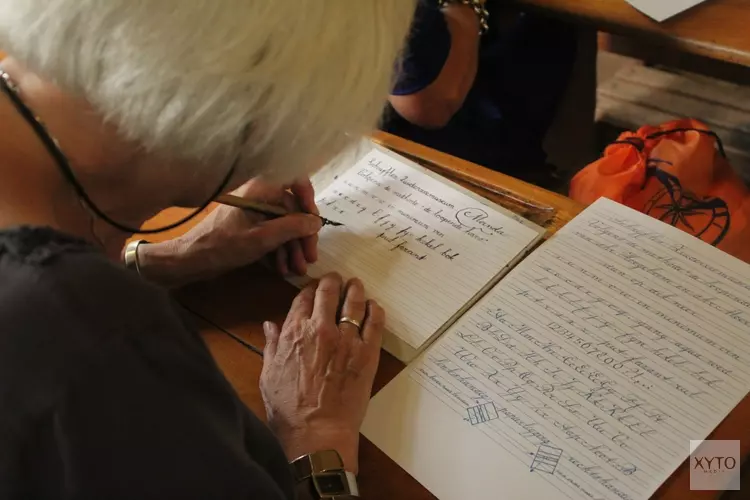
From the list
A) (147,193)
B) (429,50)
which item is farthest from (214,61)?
(429,50)

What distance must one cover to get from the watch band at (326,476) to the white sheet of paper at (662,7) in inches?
30.3

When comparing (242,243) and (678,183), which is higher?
(242,243)

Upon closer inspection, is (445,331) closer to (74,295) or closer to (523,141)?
(74,295)

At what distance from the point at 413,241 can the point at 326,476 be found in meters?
0.32

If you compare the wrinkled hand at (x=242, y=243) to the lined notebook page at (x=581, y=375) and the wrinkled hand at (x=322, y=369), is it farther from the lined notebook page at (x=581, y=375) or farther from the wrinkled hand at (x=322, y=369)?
the lined notebook page at (x=581, y=375)

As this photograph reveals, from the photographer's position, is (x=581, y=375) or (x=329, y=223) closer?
(x=581, y=375)

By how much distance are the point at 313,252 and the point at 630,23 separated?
0.58 m

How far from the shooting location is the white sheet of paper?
103 centimetres

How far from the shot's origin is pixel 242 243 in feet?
2.94

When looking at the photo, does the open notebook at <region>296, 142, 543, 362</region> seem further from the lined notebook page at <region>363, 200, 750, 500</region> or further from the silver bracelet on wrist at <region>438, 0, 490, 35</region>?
the silver bracelet on wrist at <region>438, 0, 490, 35</region>

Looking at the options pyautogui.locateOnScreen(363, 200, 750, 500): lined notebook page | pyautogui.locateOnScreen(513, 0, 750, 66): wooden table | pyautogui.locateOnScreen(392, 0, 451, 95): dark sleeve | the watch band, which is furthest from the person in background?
the watch band

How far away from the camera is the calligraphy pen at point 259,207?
87 cm

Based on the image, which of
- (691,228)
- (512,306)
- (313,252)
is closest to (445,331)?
(512,306)

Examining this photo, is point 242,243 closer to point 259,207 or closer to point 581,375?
point 259,207
